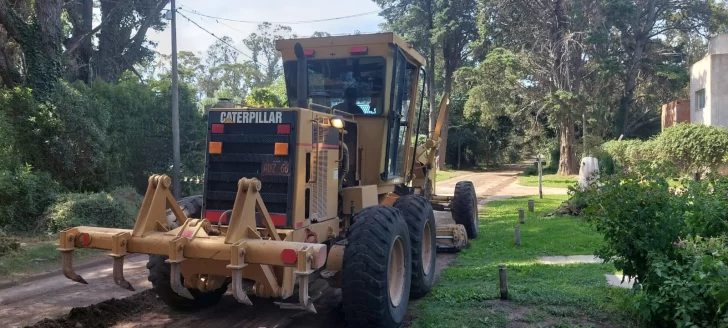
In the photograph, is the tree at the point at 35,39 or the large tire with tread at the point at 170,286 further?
the tree at the point at 35,39

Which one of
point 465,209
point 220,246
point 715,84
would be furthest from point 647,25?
point 220,246

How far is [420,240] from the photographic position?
7113 mm

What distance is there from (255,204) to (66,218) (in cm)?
935

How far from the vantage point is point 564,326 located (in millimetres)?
5828

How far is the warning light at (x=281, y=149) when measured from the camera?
231 inches

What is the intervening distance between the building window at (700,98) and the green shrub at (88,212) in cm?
2685

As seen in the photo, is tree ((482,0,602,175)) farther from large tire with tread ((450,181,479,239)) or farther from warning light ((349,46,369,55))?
warning light ((349,46,369,55))

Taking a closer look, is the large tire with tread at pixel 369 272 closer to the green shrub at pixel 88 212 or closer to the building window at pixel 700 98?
the green shrub at pixel 88 212

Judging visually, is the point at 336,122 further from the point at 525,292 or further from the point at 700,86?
the point at 700,86

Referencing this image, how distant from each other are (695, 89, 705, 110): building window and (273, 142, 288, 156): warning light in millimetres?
28409

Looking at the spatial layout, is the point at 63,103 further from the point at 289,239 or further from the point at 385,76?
the point at 289,239

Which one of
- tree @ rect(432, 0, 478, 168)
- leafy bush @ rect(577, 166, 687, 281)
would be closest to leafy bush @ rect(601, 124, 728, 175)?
tree @ rect(432, 0, 478, 168)

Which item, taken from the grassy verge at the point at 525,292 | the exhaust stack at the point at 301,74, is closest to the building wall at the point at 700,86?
the grassy verge at the point at 525,292

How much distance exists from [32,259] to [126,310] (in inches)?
182
